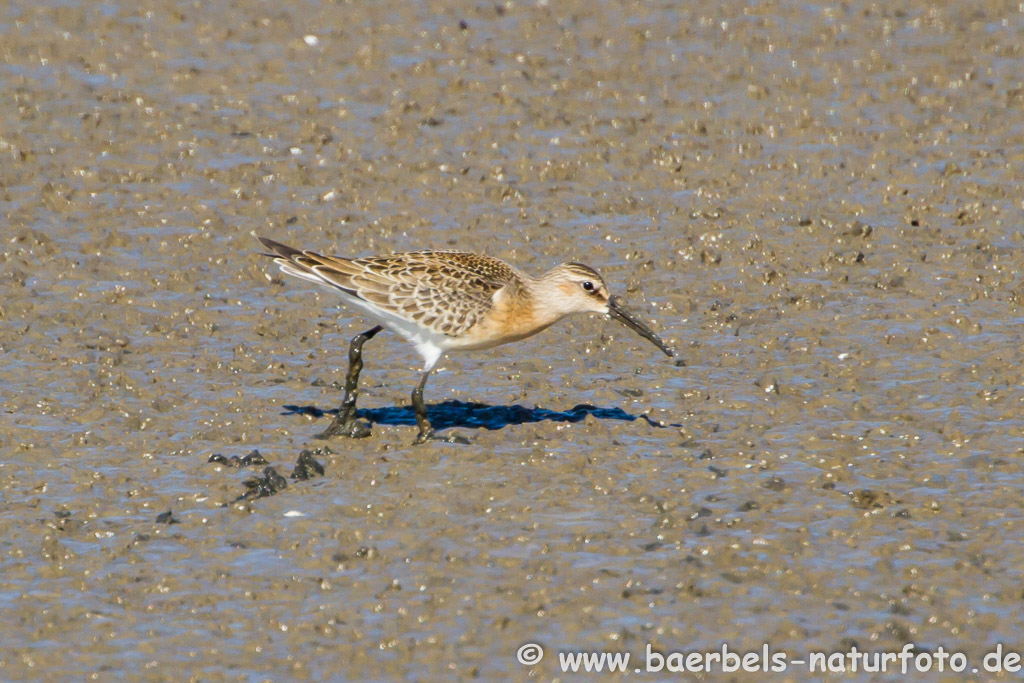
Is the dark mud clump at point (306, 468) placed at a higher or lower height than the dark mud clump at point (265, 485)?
higher

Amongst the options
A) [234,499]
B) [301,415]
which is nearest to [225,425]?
[301,415]

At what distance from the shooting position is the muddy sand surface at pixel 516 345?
8.24 m

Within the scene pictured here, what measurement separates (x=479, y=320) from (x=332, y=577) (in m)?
2.67

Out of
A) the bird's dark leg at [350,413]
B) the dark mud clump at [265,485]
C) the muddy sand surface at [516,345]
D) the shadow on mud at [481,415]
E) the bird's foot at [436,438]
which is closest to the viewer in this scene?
the muddy sand surface at [516,345]

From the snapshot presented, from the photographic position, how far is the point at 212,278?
1285 cm

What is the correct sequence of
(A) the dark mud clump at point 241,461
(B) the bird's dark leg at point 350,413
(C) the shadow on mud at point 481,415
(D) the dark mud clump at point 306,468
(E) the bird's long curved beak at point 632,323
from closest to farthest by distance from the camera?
1. (D) the dark mud clump at point 306,468
2. (A) the dark mud clump at point 241,461
3. (B) the bird's dark leg at point 350,413
4. (C) the shadow on mud at point 481,415
5. (E) the bird's long curved beak at point 632,323

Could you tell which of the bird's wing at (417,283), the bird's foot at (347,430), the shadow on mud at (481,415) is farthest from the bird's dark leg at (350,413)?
the bird's wing at (417,283)

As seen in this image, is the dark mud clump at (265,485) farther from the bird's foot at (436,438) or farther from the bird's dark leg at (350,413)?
the bird's foot at (436,438)

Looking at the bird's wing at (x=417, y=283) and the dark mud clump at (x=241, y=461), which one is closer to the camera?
the dark mud clump at (x=241, y=461)

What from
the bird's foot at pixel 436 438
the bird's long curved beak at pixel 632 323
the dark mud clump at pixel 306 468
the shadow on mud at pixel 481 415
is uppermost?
the bird's long curved beak at pixel 632 323

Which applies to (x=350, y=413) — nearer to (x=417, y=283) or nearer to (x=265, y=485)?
(x=417, y=283)

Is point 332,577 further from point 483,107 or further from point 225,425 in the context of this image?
point 483,107

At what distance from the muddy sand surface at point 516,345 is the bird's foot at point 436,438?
3.7 inches

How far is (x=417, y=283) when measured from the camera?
34.6ft
